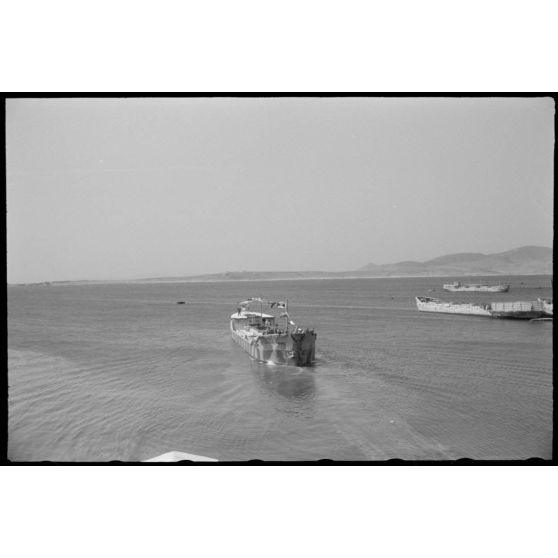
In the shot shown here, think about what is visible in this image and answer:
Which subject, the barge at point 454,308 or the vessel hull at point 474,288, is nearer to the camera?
the barge at point 454,308

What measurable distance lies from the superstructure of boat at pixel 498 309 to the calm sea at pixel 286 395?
1214mm

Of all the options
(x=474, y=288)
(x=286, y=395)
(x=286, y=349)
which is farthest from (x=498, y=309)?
(x=286, y=395)

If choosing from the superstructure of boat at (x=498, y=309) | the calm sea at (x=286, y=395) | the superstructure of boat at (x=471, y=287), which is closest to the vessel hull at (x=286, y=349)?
the calm sea at (x=286, y=395)

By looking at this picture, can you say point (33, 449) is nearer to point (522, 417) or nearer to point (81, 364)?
point (81, 364)

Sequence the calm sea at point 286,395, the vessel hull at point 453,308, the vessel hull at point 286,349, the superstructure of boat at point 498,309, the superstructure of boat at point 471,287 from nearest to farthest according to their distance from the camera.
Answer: the calm sea at point 286,395 → the vessel hull at point 286,349 → the superstructure of boat at point 498,309 → the vessel hull at point 453,308 → the superstructure of boat at point 471,287

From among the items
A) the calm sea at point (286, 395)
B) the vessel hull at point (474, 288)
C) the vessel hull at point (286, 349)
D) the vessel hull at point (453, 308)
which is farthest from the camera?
the vessel hull at point (474, 288)

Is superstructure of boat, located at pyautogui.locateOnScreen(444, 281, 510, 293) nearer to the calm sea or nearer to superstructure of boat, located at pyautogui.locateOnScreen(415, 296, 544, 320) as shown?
superstructure of boat, located at pyautogui.locateOnScreen(415, 296, 544, 320)

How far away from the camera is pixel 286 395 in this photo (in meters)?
6.99

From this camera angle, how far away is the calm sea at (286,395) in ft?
16.1

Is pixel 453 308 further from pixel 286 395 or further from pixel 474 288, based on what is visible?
pixel 286 395

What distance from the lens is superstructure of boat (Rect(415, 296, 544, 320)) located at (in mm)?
15836

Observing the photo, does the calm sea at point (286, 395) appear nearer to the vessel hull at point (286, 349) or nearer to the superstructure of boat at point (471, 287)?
the vessel hull at point (286, 349)
